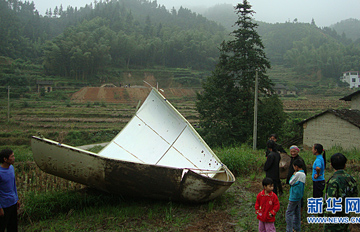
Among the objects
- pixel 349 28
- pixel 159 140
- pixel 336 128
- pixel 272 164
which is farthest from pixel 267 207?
pixel 349 28

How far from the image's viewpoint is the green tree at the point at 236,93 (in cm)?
1702

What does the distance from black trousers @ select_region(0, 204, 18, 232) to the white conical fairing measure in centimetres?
292

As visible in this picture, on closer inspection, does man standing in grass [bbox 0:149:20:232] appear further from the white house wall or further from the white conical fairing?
the white house wall

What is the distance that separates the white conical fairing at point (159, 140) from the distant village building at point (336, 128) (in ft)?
33.5

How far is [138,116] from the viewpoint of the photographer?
285 inches

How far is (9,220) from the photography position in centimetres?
367

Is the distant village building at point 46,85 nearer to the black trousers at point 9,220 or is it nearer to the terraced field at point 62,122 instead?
the terraced field at point 62,122

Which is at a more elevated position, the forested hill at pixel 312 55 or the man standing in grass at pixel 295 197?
the forested hill at pixel 312 55

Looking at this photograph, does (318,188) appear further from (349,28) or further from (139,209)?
(349,28)

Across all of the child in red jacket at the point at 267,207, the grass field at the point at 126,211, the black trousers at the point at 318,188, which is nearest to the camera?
the child in red jacket at the point at 267,207

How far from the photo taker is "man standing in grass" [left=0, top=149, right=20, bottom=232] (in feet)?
11.6

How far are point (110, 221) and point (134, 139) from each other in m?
2.80

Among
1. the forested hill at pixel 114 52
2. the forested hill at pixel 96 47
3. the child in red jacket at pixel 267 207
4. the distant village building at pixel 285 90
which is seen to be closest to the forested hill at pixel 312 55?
the forested hill at pixel 114 52

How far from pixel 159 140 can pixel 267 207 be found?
4.09 m
